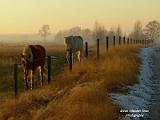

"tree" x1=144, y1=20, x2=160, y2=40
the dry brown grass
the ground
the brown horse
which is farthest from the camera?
"tree" x1=144, y1=20, x2=160, y2=40

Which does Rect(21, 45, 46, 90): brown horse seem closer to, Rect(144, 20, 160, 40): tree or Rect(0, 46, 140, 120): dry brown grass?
Rect(0, 46, 140, 120): dry brown grass

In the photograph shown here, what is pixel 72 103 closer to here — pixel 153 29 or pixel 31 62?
pixel 31 62

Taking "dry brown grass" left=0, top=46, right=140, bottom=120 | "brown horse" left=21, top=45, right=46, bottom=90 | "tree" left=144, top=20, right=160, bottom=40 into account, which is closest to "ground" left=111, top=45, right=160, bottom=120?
"dry brown grass" left=0, top=46, right=140, bottom=120

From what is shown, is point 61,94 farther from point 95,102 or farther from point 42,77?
point 42,77

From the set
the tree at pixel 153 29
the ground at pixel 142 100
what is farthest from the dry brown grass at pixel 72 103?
the tree at pixel 153 29

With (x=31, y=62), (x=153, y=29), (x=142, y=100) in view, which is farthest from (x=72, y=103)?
(x=153, y=29)

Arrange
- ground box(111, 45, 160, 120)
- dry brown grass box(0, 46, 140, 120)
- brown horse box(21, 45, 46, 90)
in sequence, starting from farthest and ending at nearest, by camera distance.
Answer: brown horse box(21, 45, 46, 90), ground box(111, 45, 160, 120), dry brown grass box(0, 46, 140, 120)

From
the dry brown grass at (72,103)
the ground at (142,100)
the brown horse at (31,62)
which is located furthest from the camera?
the brown horse at (31,62)

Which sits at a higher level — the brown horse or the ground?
the brown horse

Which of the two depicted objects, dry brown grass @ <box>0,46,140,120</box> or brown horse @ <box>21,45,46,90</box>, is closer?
dry brown grass @ <box>0,46,140,120</box>

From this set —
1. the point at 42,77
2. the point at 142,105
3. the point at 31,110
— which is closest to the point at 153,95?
the point at 142,105

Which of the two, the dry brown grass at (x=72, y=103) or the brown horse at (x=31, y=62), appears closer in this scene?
the dry brown grass at (x=72, y=103)

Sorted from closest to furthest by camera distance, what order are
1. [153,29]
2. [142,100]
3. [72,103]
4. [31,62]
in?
[72,103]
[142,100]
[31,62]
[153,29]

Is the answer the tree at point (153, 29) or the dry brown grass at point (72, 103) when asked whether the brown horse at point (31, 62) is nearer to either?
the dry brown grass at point (72, 103)
